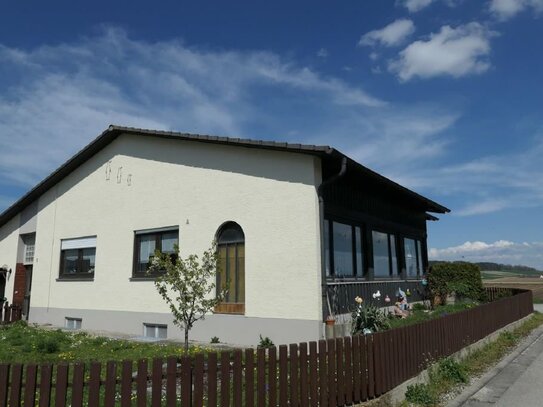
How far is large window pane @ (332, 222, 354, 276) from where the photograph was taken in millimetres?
11713

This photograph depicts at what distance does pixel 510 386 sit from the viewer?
7.59 metres

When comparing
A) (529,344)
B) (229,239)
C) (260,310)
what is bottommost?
(529,344)

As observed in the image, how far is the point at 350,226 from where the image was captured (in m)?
12.7

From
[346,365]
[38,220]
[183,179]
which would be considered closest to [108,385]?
[346,365]

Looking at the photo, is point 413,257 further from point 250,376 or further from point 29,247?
point 29,247

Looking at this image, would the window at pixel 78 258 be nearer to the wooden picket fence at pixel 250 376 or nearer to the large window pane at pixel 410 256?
the wooden picket fence at pixel 250 376

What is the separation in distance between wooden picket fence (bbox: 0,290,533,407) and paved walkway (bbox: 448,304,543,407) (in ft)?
2.77

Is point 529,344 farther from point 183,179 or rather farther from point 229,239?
point 183,179

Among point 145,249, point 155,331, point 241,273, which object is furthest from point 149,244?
point 241,273

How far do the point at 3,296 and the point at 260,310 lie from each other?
13.8 m

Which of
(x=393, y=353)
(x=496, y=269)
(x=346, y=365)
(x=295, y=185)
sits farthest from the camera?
(x=496, y=269)

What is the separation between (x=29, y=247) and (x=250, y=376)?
1698 cm

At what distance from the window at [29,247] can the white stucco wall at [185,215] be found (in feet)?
4.26

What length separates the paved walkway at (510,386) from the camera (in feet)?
21.8
